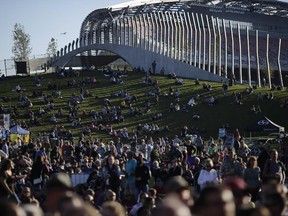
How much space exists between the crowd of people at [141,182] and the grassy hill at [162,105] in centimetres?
347

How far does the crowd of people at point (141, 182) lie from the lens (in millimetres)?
6371

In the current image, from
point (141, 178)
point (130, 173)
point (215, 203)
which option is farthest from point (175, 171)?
point (215, 203)

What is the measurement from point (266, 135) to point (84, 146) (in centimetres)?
1386

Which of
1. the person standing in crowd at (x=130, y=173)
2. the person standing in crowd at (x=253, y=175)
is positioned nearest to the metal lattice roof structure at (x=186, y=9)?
the person standing in crowd at (x=130, y=173)

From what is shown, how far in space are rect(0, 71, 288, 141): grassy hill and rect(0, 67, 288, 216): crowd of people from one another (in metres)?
3.47

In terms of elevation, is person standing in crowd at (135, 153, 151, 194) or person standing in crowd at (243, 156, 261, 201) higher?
person standing in crowd at (243, 156, 261, 201)

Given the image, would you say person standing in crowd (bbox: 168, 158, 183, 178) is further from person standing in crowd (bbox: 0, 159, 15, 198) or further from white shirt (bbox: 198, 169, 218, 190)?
person standing in crowd (bbox: 0, 159, 15, 198)

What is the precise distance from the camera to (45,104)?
65562mm

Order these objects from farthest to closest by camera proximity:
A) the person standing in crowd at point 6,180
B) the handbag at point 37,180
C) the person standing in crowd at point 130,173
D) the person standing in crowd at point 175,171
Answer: the handbag at point 37,180, the person standing in crowd at point 175,171, the person standing in crowd at point 130,173, the person standing in crowd at point 6,180

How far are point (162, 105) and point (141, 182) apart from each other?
146 feet

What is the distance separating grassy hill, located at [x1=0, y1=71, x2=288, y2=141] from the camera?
191 ft

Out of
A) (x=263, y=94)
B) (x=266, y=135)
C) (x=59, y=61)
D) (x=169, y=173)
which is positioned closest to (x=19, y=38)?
(x=59, y=61)

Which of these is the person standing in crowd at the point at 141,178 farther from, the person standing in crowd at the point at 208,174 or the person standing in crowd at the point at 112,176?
the person standing in crowd at the point at 208,174

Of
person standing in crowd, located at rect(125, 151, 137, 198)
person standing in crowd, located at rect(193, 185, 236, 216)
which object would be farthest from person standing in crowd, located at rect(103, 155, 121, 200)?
person standing in crowd, located at rect(193, 185, 236, 216)
